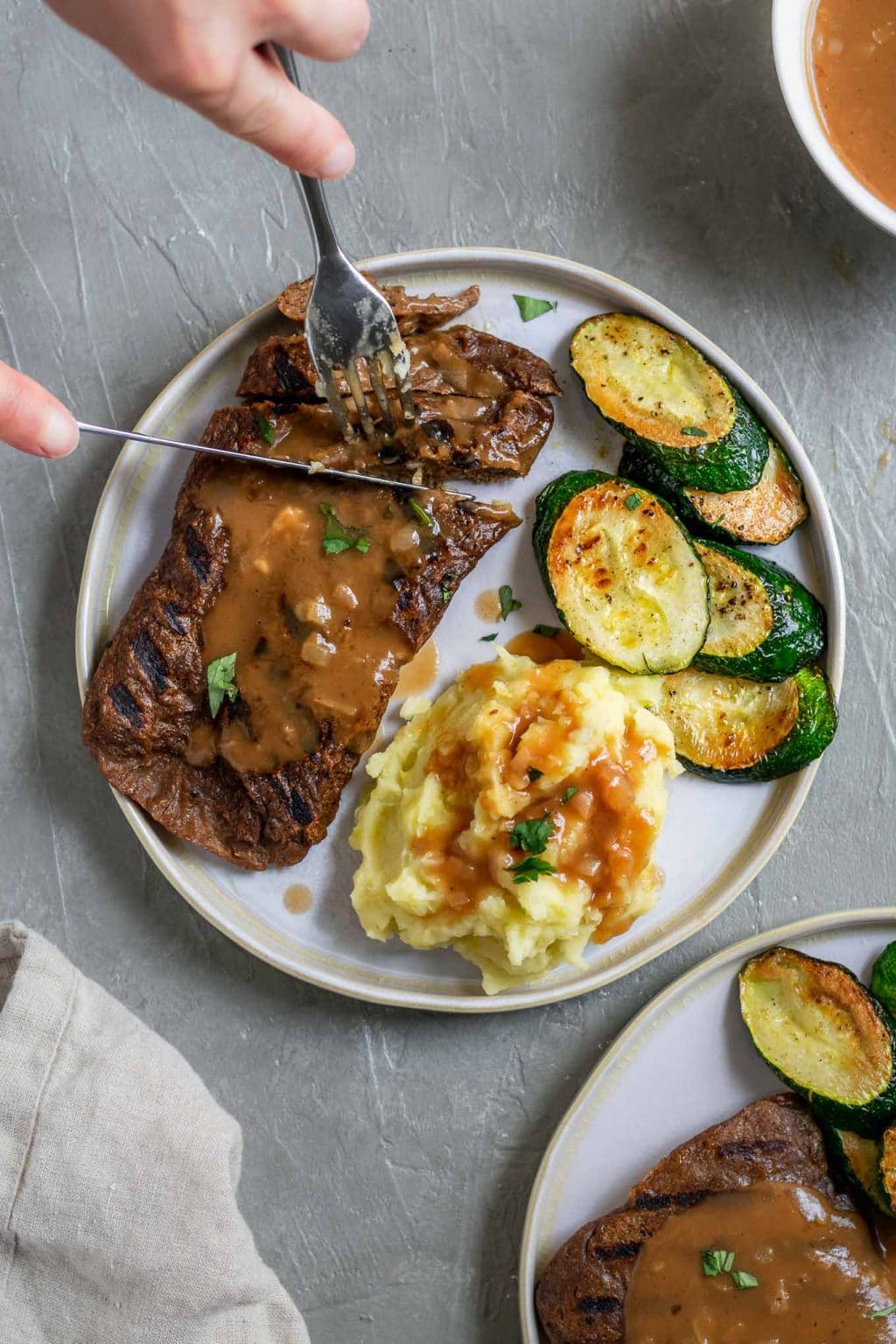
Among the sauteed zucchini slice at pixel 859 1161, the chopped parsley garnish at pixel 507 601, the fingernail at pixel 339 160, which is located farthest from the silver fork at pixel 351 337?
the sauteed zucchini slice at pixel 859 1161

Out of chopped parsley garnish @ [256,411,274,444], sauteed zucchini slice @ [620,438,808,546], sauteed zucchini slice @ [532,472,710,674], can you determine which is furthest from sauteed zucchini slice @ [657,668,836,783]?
chopped parsley garnish @ [256,411,274,444]

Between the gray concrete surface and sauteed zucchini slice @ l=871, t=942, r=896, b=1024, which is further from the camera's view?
the gray concrete surface

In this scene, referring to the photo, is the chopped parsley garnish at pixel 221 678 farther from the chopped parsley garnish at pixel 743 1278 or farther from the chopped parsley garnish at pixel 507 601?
the chopped parsley garnish at pixel 743 1278

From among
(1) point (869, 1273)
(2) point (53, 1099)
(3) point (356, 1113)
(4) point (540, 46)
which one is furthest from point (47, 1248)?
(4) point (540, 46)

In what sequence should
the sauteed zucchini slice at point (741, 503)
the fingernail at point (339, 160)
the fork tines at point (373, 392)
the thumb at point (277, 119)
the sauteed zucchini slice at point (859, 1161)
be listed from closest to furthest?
Answer: 1. the thumb at point (277, 119)
2. the fingernail at point (339, 160)
3. the fork tines at point (373, 392)
4. the sauteed zucchini slice at point (859, 1161)
5. the sauteed zucchini slice at point (741, 503)

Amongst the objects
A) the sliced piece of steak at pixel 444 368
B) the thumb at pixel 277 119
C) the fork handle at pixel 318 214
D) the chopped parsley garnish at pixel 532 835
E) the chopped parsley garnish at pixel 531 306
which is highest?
the thumb at pixel 277 119

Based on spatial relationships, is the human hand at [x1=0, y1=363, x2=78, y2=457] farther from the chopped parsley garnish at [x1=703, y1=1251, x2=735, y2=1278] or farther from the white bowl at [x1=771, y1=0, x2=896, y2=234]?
the chopped parsley garnish at [x1=703, y1=1251, x2=735, y2=1278]
